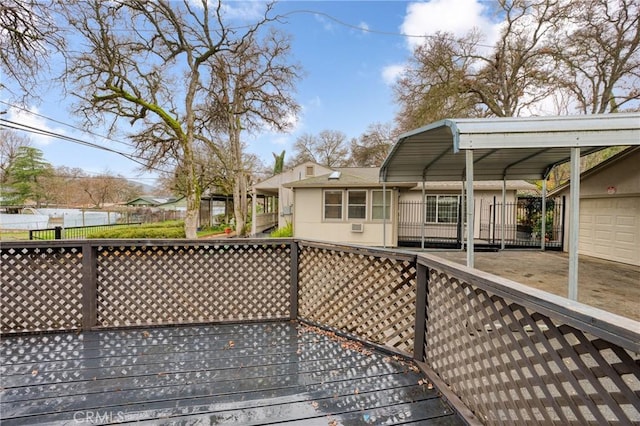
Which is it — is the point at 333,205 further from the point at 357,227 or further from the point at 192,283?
the point at 192,283

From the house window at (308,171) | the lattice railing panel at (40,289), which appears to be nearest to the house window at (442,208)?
the house window at (308,171)

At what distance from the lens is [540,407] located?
1515mm

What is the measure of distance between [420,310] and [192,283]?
2.57 meters

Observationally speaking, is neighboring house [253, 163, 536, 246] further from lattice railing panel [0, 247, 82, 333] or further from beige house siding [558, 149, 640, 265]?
lattice railing panel [0, 247, 82, 333]

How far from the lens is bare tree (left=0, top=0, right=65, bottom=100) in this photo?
15.2 ft

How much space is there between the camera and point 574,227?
3791 mm

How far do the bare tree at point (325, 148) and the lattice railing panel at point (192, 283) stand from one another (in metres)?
26.6

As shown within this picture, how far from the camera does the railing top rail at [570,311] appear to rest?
1.01 metres

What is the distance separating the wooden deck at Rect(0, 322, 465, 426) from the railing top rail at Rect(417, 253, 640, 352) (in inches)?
38.9

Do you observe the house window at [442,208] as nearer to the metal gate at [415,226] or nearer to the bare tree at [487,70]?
the metal gate at [415,226]

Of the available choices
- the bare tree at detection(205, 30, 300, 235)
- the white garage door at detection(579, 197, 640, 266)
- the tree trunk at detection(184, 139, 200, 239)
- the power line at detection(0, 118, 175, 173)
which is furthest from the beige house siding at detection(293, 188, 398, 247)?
the power line at detection(0, 118, 175, 173)

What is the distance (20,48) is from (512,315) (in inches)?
304

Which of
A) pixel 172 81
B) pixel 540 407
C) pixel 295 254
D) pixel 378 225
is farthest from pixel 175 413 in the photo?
pixel 172 81

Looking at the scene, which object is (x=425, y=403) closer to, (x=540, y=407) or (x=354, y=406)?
(x=354, y=406)
